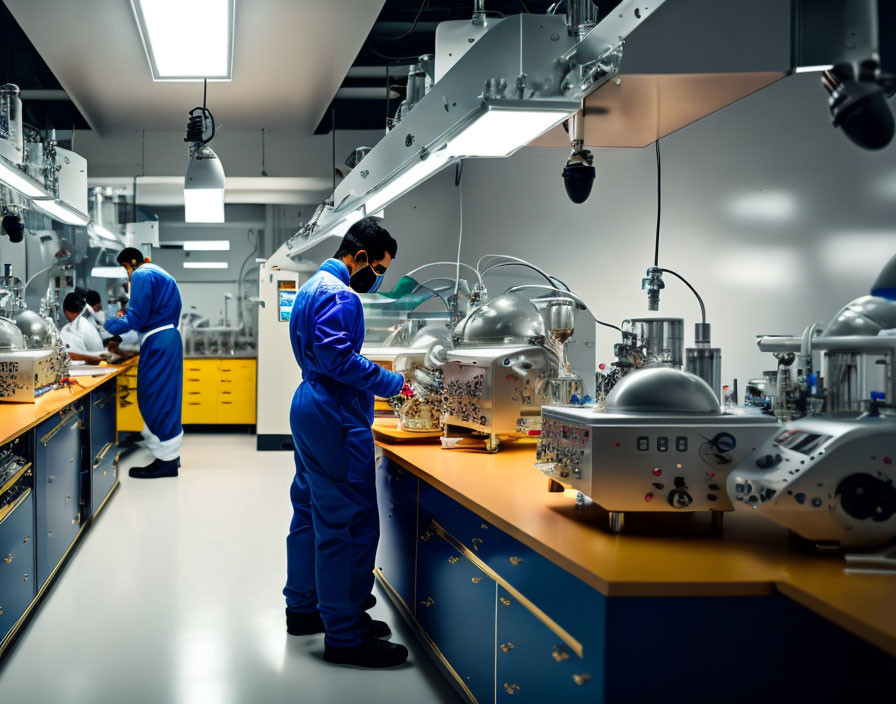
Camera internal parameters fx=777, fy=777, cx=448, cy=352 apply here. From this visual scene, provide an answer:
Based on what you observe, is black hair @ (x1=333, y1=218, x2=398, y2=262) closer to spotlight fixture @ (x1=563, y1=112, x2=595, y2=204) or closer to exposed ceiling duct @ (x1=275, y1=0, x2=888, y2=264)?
exposed ceiling duct @ (x1=275, y1=0, x2=888, y2=264)

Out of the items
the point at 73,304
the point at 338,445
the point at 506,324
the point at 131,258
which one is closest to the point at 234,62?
the point at 131,258

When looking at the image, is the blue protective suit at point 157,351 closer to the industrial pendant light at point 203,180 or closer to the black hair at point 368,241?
the industrial pendant light at point 203,180

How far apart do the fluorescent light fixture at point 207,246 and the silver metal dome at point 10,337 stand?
17.5 ft

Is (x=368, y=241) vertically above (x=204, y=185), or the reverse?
(x=204, y=185)

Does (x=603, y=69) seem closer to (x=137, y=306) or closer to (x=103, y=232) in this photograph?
(x=137, y=306)

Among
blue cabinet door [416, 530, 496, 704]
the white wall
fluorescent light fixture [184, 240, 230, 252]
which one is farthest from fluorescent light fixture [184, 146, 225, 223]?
fluorescent light fixture [184, 240, 230, 252]

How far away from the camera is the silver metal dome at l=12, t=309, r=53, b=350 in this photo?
14.7 feet

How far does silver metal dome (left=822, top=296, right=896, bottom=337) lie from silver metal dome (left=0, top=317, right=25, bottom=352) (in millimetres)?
3862

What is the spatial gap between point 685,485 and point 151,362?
5.17 metres

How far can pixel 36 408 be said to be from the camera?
349 centimetres

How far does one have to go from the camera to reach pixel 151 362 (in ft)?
19.7

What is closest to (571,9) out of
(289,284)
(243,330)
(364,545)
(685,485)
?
(685,485)

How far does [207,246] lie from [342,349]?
727cm

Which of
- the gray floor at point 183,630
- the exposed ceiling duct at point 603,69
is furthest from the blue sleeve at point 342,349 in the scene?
the gray floor at point 183,630
